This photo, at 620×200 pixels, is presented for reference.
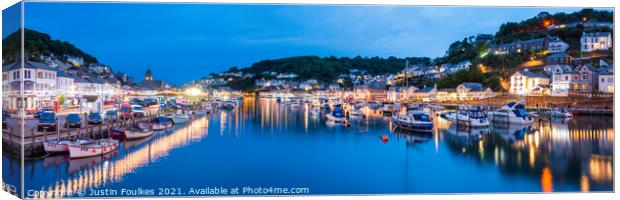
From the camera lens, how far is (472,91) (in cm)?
3142

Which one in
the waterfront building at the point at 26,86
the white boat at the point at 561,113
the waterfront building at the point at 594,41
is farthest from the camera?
the white boat at the point at 561,113

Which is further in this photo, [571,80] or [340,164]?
[571,80]

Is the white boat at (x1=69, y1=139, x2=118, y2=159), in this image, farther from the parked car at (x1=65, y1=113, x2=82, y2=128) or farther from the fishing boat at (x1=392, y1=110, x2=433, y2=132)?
the fishing boat at (x1=392, y1=110, x2=433, y2=132)

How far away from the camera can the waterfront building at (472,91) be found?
2978cm

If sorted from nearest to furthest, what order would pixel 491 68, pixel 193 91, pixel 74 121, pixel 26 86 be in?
pixel 26 86 → pixel 74 121 → pixel 491 68 → pixel 193 91

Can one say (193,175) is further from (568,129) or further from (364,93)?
(364,93)

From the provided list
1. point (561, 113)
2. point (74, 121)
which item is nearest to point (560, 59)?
→ point (561, 113)

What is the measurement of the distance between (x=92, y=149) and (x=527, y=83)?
24422mm

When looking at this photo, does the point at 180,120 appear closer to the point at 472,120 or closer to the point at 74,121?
the point at 74,121

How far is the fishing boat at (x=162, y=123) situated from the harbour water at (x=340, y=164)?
47.5 inches

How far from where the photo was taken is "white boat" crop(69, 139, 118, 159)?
979 cm

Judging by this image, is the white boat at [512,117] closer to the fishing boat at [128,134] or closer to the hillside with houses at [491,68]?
the hillside with houses at [491,68]

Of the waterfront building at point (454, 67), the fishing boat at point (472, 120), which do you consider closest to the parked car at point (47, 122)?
the fishing boat at point (472, 120)

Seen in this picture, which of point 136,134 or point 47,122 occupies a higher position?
point 47,122
